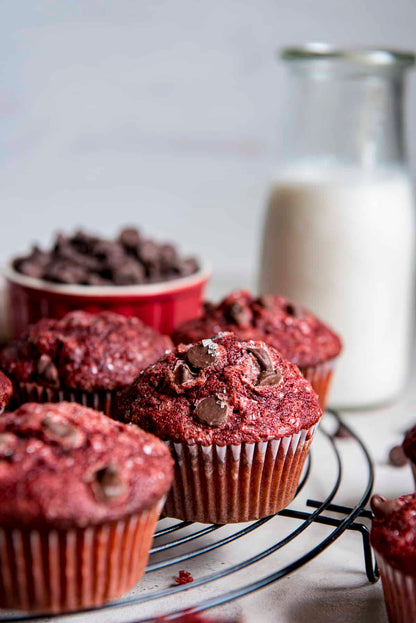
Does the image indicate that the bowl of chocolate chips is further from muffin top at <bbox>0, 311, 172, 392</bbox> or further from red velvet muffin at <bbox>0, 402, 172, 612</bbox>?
red velvet muffin at <bbox>0, 402, 172, 612</bbox>

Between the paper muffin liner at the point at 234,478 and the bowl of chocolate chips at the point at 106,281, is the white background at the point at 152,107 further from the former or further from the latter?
the paper muffin liner at the point at 234,478

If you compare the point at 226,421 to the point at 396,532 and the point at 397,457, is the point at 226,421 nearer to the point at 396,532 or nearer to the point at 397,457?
the point at 396,532

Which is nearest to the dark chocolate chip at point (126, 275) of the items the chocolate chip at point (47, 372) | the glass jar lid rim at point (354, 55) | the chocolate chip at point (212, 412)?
the chocolate chip at point (47, 372)

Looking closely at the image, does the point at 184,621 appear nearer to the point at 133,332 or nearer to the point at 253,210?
the point at 133,332

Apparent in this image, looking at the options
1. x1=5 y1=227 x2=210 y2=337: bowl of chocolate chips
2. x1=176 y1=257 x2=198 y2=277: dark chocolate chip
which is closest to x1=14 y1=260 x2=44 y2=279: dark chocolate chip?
x1=5 y1=227 x2=210 y2=337: bowl of chocolate chips

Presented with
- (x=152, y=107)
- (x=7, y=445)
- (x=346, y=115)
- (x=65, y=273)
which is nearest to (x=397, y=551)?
(x=7, y=445)
